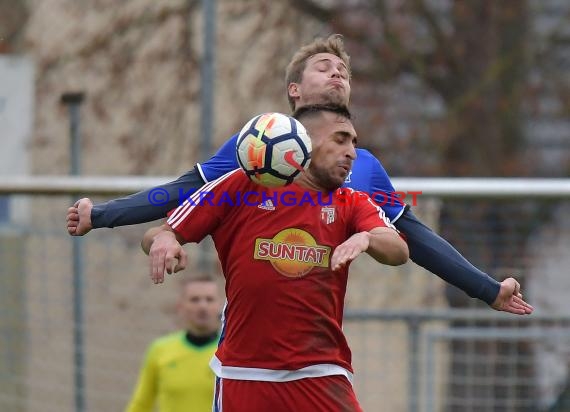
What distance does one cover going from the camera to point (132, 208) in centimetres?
493

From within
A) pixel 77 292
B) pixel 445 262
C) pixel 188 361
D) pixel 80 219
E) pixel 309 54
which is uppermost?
pixel 309 54

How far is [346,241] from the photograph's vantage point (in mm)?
4336

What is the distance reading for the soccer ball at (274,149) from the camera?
434cm

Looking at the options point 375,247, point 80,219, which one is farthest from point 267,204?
point 80,219

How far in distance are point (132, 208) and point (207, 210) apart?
447mm

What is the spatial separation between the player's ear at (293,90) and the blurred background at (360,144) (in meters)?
2.63

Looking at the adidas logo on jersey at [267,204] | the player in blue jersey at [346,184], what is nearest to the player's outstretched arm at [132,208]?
the player in blue jersey at [346,184]

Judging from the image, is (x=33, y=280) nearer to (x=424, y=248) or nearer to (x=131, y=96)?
(x=131, y=96)

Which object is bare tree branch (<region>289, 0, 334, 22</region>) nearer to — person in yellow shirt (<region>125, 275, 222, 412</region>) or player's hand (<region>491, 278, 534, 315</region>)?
person in yellow shirt (<region>125, 275, 222, 412</region>)

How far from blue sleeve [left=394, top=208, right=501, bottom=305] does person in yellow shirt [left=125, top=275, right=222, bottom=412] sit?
2419mm

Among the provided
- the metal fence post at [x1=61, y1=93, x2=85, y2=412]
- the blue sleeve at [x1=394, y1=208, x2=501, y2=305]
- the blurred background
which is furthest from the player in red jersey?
the metal fence post at [x1=61, y1=93, x2=85, y2=412]

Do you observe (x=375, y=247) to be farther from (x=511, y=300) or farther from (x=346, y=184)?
(x=511, y=300)

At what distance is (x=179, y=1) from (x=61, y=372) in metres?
2.71

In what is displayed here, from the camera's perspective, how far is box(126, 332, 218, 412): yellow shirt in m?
7.35
